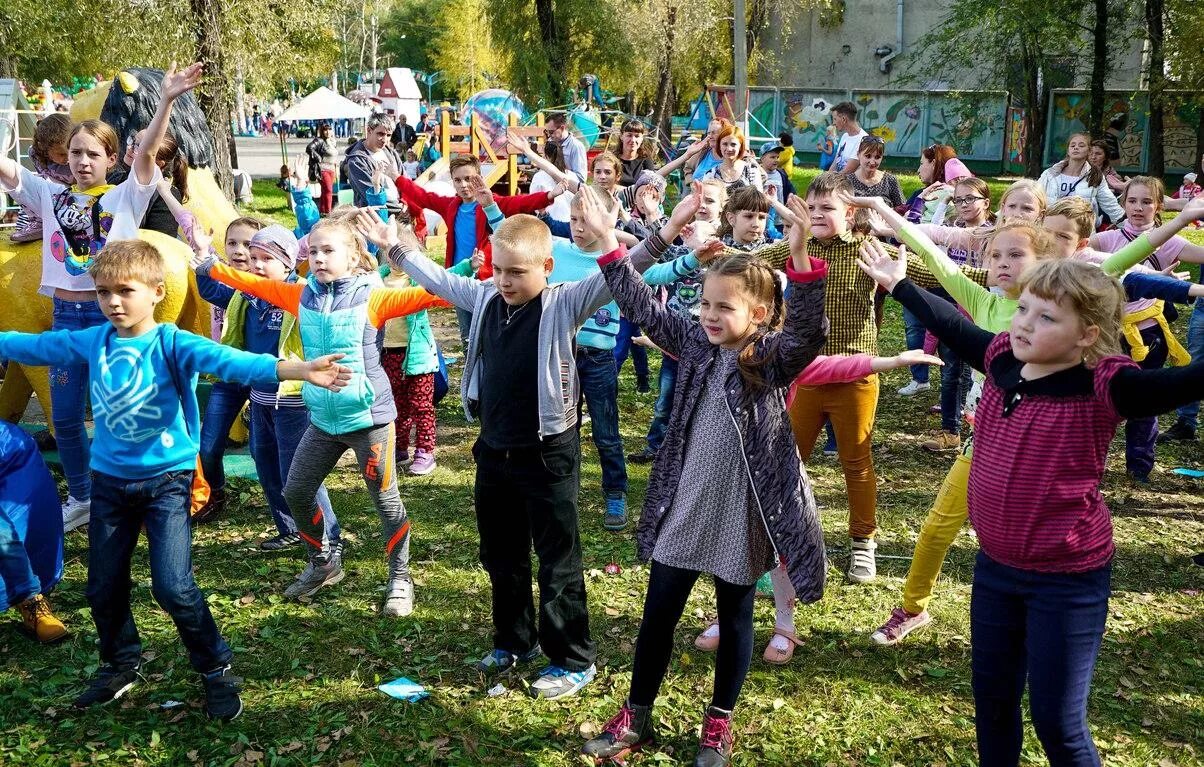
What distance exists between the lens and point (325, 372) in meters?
3.57

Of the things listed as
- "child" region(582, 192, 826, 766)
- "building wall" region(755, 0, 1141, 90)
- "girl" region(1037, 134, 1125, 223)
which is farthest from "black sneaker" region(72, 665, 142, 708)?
"building wall" region(755, 0, 1141, 90)

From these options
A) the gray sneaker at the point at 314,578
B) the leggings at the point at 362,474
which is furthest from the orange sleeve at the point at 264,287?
the gray sneaker at the point at 314,578

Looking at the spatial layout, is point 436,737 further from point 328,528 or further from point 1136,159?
point 1136,159

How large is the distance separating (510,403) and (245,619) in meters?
1.89

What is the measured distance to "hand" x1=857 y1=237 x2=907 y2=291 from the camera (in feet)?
11.9

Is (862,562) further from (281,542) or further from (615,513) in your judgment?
(281,542)

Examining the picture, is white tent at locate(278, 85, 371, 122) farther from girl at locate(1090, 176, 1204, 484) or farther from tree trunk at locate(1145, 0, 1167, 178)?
girl at locate(1090, 176, 1204, 484)

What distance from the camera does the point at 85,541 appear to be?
5.64 meters

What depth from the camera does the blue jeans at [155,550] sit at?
385cm

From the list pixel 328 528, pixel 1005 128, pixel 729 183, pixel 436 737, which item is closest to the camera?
Answer: pixel 436 737

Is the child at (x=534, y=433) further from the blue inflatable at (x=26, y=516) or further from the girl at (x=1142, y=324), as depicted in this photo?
the girl at (x=1142, y=324)

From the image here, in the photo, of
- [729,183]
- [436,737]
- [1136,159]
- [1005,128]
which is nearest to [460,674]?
[436,737]

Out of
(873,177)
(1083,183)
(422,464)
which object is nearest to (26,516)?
(422,464)

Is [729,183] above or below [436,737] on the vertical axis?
above
